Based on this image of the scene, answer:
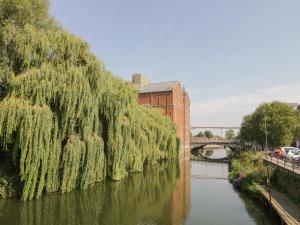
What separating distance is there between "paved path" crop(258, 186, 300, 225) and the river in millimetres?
829

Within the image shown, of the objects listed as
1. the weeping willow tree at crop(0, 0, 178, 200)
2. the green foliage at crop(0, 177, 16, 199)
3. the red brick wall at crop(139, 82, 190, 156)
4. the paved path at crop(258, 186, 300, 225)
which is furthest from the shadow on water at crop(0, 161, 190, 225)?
the red brick wall at crop(139, 82, 190, 156)

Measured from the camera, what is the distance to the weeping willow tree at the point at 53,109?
54.6 ft

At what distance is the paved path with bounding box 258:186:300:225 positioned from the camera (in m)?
12.6

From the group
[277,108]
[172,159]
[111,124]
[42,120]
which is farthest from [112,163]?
[277,108]

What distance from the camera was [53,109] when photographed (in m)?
18.2

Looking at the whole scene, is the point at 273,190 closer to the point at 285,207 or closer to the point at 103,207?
the point at 285,207

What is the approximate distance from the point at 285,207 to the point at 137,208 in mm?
7884

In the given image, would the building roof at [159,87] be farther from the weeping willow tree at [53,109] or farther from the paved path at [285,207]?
the paved path at [285,207]


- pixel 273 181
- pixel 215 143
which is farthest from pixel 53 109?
pixel 215 143

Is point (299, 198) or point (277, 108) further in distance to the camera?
point (277, 108)

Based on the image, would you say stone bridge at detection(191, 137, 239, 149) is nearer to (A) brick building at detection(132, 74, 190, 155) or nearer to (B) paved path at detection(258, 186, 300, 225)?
(A) brick building at detection(132, 74, 190, 155)

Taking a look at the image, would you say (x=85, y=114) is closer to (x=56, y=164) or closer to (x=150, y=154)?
(x=56, y=164)

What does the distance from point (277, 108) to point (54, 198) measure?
115ft

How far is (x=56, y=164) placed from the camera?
17812 mm
